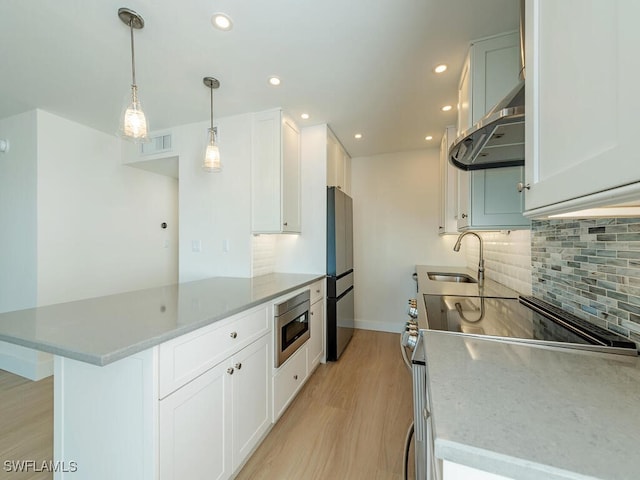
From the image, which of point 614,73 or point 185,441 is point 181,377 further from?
point 614,73

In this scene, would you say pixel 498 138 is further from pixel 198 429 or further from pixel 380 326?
pixel 380 326

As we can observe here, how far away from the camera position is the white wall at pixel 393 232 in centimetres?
336

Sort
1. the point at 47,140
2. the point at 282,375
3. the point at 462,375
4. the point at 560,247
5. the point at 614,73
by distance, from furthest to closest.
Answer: the point at 47,140 < the point at 282,375 < the point at 560,247 < the point at 462,375 < the point at 614,73

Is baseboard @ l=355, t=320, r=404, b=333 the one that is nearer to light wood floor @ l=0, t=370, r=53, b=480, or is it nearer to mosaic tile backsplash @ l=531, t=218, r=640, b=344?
mosaic tile backsplash @ l=531, t=218, r=640, b=344

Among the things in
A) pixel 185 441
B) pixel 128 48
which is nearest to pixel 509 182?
pixel 185 441

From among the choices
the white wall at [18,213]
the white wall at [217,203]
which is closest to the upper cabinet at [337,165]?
the white wall at [217,203]

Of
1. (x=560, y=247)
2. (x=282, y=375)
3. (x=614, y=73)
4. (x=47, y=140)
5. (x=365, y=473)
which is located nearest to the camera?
(x=614, y=73)

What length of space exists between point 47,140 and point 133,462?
9.80ft

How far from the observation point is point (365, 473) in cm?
140

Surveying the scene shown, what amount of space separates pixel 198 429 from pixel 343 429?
41.0 inches

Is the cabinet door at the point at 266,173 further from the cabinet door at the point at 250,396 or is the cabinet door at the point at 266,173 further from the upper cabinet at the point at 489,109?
the upper cabinet at the point at 489,109

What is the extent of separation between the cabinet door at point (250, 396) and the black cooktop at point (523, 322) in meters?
1.00

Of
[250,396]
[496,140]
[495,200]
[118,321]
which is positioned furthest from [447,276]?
[118,321]

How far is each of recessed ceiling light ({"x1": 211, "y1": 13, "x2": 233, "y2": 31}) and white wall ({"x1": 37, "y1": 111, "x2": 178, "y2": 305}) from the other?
223cm
